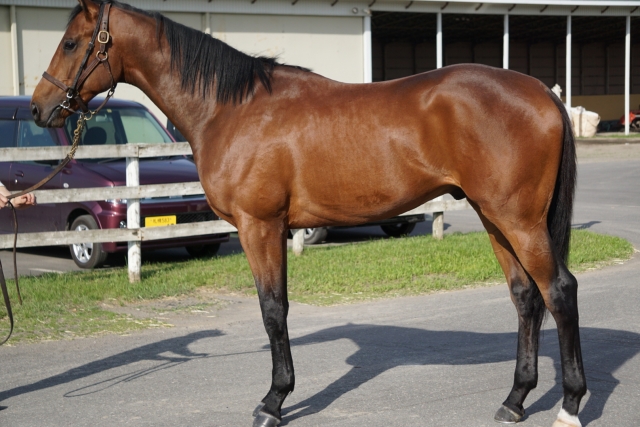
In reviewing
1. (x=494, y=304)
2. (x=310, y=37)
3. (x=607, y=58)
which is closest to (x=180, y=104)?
(x=494, y=304)

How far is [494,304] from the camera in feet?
26.6

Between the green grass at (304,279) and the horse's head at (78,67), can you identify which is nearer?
the horse's head at (78,67)

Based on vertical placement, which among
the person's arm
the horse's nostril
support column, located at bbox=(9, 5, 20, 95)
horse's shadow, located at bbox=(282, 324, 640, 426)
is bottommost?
horse's shadow, located at bbox=(282, 324, 640, 426)

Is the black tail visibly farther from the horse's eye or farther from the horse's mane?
the horse's eye

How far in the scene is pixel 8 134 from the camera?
11477 millimetres

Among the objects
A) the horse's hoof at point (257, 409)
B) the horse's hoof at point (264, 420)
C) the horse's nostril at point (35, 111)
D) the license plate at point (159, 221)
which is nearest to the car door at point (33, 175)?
the license plate at point (159, 221)

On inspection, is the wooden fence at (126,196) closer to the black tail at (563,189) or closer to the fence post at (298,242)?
the fence post at (298,242)

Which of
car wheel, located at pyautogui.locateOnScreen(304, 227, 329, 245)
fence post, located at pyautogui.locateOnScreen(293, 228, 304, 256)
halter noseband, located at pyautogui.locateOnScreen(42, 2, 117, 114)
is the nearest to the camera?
halter noseband, located at pyautogui.locateOnScreen(42, 2, 117, 114)

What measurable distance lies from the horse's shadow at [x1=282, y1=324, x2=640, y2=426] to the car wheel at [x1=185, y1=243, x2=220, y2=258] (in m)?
4.57

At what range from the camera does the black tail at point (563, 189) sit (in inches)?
190

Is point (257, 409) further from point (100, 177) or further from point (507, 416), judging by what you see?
point (100, 177)

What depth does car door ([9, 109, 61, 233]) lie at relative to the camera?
36.1 feet

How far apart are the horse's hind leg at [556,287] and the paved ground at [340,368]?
9.0 inches

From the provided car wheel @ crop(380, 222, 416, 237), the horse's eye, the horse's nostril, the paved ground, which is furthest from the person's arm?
car wheel @ crop(380, 222, 416, 237)
